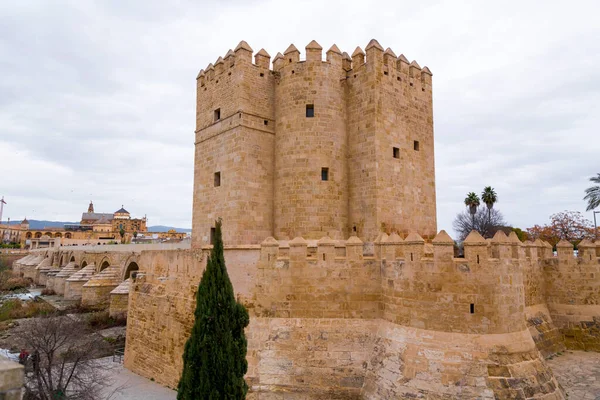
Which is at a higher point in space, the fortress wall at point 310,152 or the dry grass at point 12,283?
the fortress wall at point 310,152

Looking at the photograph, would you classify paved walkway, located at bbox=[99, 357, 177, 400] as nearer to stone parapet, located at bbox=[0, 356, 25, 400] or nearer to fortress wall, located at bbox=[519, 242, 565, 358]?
stone parapet, located at bbox=[0, 356, 25, 400]

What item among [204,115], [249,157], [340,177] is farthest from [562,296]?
[204,115]

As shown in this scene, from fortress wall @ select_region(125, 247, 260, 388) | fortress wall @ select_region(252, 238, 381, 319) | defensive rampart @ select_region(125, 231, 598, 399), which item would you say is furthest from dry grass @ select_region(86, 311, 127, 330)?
fortress wall @ select_region(252, 238, 381, 319)

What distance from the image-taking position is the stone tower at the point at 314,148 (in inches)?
533

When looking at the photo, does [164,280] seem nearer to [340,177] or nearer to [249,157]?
[249,157]

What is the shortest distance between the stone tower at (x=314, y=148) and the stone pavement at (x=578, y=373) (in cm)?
603

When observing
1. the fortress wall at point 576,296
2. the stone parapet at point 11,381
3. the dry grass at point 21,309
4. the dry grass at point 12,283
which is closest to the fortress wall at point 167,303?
the stone parapet at point 11,381

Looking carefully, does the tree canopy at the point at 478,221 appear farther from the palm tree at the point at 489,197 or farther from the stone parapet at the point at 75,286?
the stone parapet at the point at 75,286

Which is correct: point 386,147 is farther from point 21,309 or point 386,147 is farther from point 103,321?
point 21,309

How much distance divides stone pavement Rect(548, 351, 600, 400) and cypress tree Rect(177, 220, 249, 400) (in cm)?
817

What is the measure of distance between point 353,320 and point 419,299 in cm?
186

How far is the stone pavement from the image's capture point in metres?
9.66

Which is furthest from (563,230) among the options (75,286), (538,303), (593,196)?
(75,286)

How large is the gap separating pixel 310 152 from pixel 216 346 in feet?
24.9
